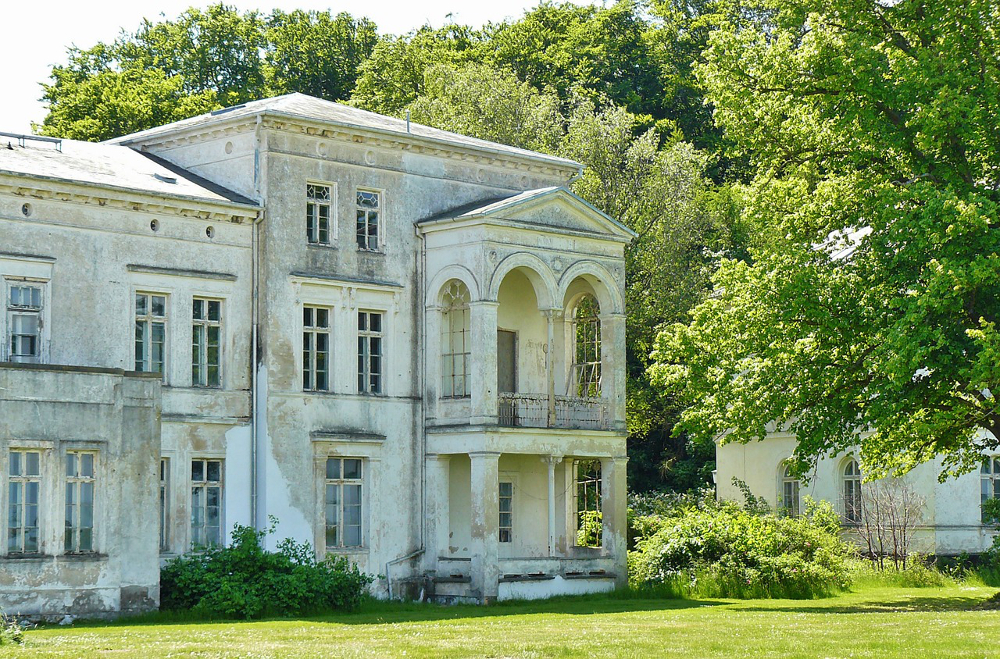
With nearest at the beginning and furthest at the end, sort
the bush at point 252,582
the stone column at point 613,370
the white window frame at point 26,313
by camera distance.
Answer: the bush at point 252,582 → the white window frame at point 26,313 → the stone column at point 613,370

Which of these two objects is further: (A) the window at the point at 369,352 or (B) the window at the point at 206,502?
(A) the window at the point at 369,352

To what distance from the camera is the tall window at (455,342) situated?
34.6m

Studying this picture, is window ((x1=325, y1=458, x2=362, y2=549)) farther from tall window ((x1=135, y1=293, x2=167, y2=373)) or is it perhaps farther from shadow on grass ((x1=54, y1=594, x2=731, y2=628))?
tall window ((x1=135, y1=293, x2=167, y2=373))

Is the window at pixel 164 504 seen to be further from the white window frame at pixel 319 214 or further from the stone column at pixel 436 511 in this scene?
the stone column at pixel 436 511

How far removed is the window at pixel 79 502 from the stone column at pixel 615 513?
12.8m

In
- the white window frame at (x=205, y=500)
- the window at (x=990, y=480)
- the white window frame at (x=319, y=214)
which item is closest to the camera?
the white window frame at (x=205, y=500)

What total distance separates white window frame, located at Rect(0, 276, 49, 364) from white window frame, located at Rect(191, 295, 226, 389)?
313 cm

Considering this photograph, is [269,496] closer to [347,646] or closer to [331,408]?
[331,408]

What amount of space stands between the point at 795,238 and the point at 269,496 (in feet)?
38.2

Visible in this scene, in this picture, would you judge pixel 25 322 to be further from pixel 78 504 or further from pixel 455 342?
pixel 455 342

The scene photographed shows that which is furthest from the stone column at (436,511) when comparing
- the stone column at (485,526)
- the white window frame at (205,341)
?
the white window frame at (205,341)

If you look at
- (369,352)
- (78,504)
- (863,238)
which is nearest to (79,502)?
(78,504)

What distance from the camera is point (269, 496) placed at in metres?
31.6

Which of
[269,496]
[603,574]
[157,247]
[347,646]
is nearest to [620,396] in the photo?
[603,574]
